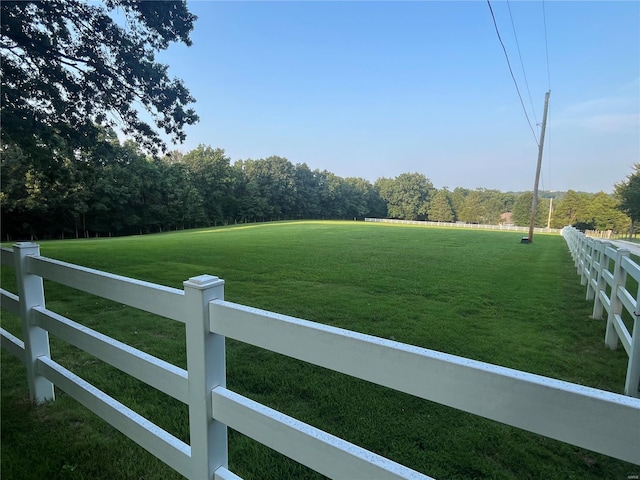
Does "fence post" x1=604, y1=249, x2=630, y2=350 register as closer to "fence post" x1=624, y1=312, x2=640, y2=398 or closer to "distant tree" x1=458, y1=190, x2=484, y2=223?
"fence post" x1=624, y1=312, x2=640, y2=398

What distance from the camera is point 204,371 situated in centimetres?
147

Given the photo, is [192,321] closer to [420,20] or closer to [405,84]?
[420,20]

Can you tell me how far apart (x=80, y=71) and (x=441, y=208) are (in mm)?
86139

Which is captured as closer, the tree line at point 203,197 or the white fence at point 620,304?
the white fence at point 620,304

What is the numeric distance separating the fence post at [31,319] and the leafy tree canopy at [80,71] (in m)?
7.45

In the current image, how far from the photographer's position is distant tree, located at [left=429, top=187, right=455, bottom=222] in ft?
285

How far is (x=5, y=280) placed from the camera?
708 centimetres

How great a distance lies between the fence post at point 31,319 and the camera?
2.71 metres


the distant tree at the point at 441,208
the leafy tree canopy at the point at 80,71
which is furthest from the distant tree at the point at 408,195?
the leafy tree canopy at the point at 80,71

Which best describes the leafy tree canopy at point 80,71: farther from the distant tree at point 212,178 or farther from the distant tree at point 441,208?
the distant tree at point 441,208

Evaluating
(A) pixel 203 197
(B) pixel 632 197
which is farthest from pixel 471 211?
(A) pixel 203 197

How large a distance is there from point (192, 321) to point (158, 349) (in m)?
2.82

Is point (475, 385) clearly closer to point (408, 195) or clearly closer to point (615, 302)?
point (615, 302)

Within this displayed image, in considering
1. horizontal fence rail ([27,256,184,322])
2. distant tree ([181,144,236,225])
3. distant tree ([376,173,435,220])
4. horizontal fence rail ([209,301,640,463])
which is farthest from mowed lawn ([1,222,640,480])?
distant tree ([376,173,435,220])
